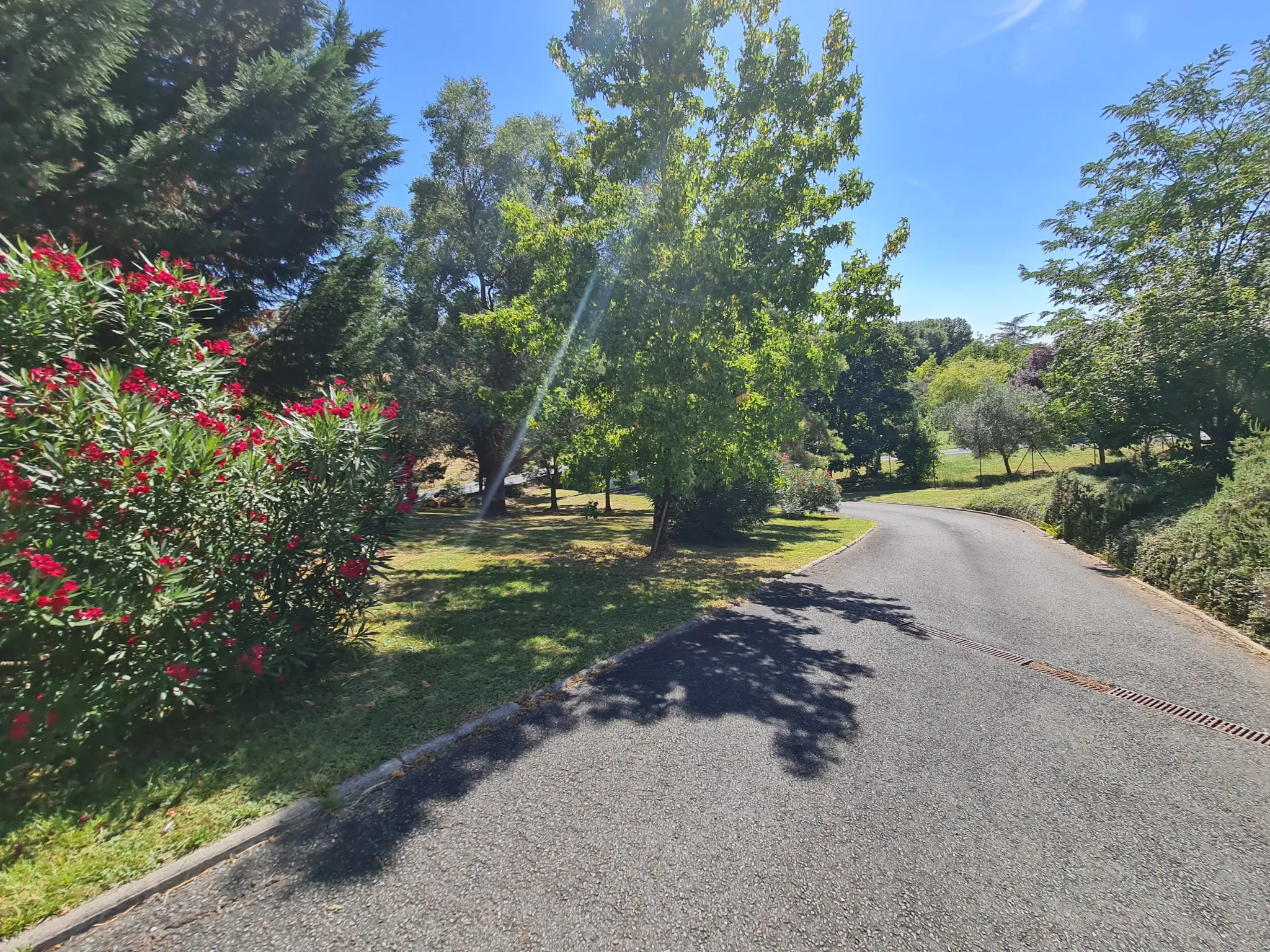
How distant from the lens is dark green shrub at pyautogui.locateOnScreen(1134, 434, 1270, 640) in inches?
254

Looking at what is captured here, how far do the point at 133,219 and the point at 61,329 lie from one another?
591 cm

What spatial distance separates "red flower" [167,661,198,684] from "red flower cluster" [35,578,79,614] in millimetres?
693

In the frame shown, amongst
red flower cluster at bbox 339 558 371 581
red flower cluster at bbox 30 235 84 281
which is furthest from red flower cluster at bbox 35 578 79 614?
red flower cluster at bbox 30 235 84 281

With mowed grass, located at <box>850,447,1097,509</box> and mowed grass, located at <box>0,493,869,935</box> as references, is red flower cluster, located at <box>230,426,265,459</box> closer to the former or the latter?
mowed grass, located at <box>0,493,869,935</box>

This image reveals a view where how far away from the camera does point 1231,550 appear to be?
275 inches

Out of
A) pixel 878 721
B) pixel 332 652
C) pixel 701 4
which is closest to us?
pixel 878 721

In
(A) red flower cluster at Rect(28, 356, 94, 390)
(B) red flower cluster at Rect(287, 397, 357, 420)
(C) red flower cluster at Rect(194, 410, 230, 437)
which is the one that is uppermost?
(A) red flower cluster at Rect(28, 356, 94, 390)

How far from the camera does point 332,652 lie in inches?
203

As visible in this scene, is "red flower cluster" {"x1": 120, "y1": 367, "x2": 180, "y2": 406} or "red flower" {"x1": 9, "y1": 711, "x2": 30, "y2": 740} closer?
"red flower" {"x1": 9, "y1": 711, "x2": 30, "y2": 740}

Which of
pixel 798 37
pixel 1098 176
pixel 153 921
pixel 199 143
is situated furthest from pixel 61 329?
pixel 1098 176

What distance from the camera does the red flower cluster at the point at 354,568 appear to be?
4.71 m

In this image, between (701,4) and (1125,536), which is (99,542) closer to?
(701,4)

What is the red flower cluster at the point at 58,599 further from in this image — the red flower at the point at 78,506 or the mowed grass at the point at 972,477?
the mowed grass at the point at 972,477

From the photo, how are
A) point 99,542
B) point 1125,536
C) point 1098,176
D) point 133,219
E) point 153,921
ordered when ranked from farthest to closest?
point 1098,176 < point 1125,536 < point 133,219 < point 99,542 < point 153,921
